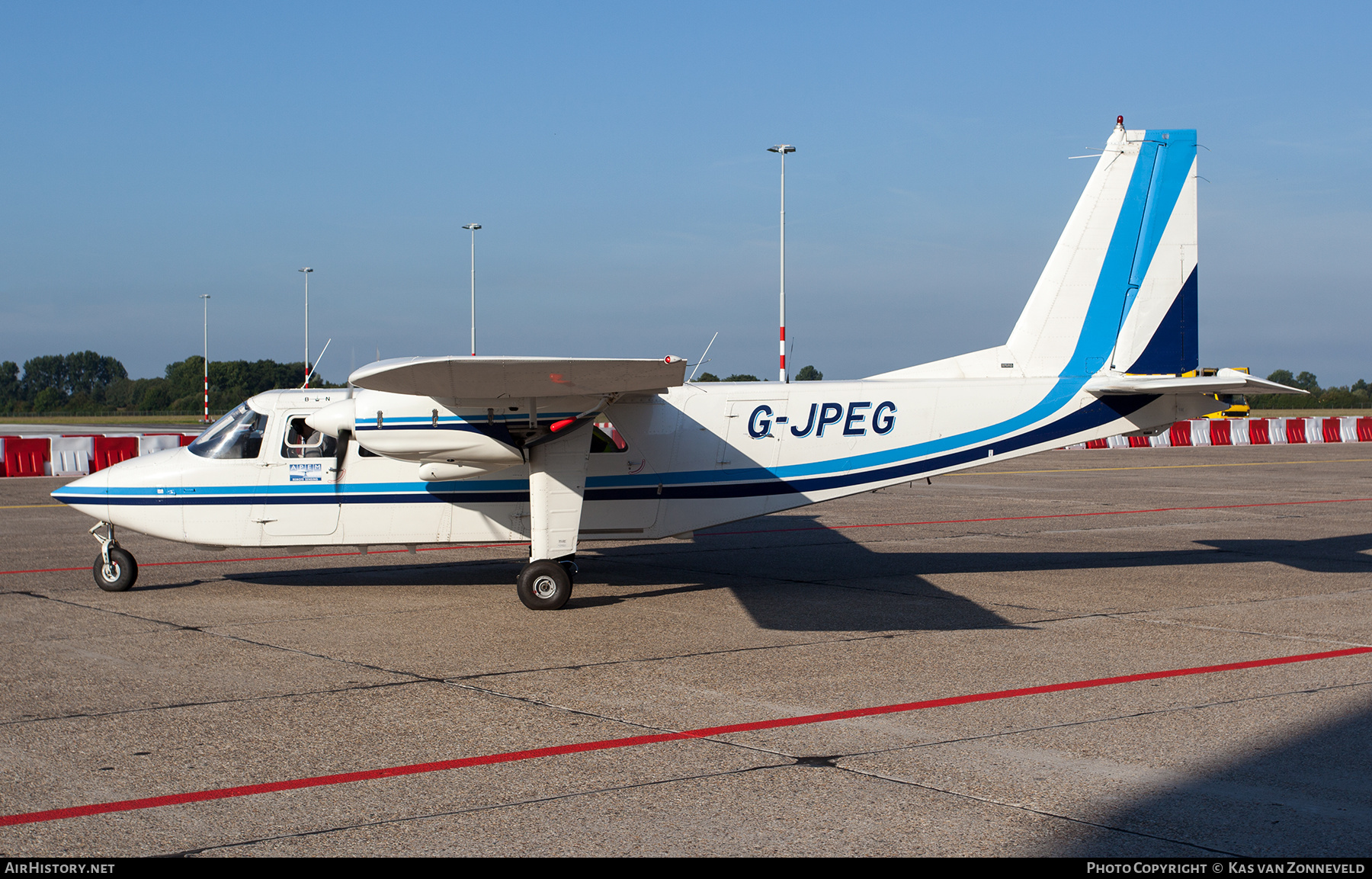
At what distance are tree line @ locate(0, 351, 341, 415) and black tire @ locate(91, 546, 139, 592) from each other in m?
29.3

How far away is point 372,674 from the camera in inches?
320

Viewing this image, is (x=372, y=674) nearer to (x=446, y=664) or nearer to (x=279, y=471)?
(x=446, y=664)

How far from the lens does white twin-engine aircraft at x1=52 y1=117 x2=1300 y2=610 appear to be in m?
11.8

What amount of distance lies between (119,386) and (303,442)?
114236 millimetres

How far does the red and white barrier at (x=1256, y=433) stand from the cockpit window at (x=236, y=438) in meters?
33.2

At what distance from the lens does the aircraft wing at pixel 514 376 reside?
9.40 meters

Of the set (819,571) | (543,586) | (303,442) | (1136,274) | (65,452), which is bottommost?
(819,571)

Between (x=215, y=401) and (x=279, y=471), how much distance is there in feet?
181

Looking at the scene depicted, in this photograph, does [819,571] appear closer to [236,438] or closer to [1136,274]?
[1136,274]

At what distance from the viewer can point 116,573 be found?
1187cm

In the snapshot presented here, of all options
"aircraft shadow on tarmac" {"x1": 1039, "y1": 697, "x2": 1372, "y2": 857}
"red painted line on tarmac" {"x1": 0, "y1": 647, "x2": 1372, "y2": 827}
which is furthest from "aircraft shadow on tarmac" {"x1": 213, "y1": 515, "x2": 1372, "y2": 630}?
"aircraft shadow on tarmac" {"x1": 1039, "y1": 697, "x2": 1372, "y2": 857}

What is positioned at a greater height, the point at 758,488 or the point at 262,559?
the point at 758,488

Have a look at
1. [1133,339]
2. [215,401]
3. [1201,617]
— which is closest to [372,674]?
[1201,617]

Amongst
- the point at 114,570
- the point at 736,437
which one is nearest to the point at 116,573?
the point at 114,570
